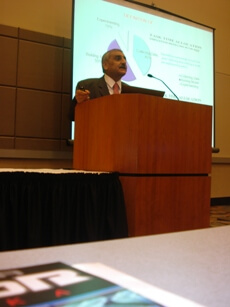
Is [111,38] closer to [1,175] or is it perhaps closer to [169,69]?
[169,69]

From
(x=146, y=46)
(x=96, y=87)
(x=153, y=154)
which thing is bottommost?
(x=153, y=154)

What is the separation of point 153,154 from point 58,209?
561 millimetres

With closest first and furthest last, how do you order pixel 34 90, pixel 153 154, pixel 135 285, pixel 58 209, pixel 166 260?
1. pixel 135 285
2. pixel 166 260
3. pixel 58 209
4. pixel 153 154
5. pixel 34 90

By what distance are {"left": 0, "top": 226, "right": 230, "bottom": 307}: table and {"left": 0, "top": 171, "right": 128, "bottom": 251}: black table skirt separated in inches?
42.8

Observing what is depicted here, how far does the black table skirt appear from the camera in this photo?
152cm

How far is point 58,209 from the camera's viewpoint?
164 centimetres

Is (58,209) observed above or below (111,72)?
below

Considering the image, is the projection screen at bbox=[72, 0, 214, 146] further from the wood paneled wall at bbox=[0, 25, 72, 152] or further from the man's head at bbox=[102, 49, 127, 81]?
the man's head at bbox=[102, 49, 127, 81]

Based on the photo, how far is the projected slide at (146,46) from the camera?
9.79ft

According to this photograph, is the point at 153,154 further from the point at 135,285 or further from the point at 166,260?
the point at 135,285

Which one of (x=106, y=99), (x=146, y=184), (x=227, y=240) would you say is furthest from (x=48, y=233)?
→ (x=227, y=240)

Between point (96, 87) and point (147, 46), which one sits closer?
point (96, 87)

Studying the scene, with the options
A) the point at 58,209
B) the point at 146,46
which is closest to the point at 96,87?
the point at 146,46

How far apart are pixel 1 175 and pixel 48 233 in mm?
345
